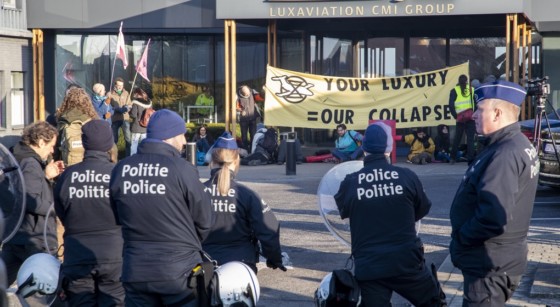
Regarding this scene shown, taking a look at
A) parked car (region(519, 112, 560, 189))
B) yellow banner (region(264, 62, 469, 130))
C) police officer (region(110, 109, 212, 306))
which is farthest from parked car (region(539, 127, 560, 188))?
police officer (region(110, 109, 212, 306))

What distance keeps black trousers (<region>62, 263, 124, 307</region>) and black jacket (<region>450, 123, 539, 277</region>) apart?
2324 mm

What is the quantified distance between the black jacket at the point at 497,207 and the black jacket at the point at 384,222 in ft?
2.04

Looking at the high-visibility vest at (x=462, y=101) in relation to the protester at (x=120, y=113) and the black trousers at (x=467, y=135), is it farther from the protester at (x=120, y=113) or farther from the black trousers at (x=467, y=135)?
the protester at (x=120, y=113)

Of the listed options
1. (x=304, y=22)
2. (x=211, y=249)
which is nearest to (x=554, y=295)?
(x=211, y=249)

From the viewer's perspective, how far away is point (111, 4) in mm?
26297

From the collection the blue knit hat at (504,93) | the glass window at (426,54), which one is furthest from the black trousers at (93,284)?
the glass window at (426,54)

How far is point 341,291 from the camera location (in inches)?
239

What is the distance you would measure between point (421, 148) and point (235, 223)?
15475mm

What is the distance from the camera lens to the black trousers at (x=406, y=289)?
6.20 m

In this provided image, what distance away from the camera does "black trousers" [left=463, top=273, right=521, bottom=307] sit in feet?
17.9

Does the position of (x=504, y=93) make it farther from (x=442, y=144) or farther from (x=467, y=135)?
(x=442, y=144)

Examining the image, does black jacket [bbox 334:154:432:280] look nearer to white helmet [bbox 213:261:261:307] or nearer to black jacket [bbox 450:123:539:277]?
black jacket [bbox 450:123:539:277]

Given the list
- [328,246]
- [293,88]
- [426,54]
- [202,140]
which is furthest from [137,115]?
[328,246]

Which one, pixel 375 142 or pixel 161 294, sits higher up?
pixel 375 142
